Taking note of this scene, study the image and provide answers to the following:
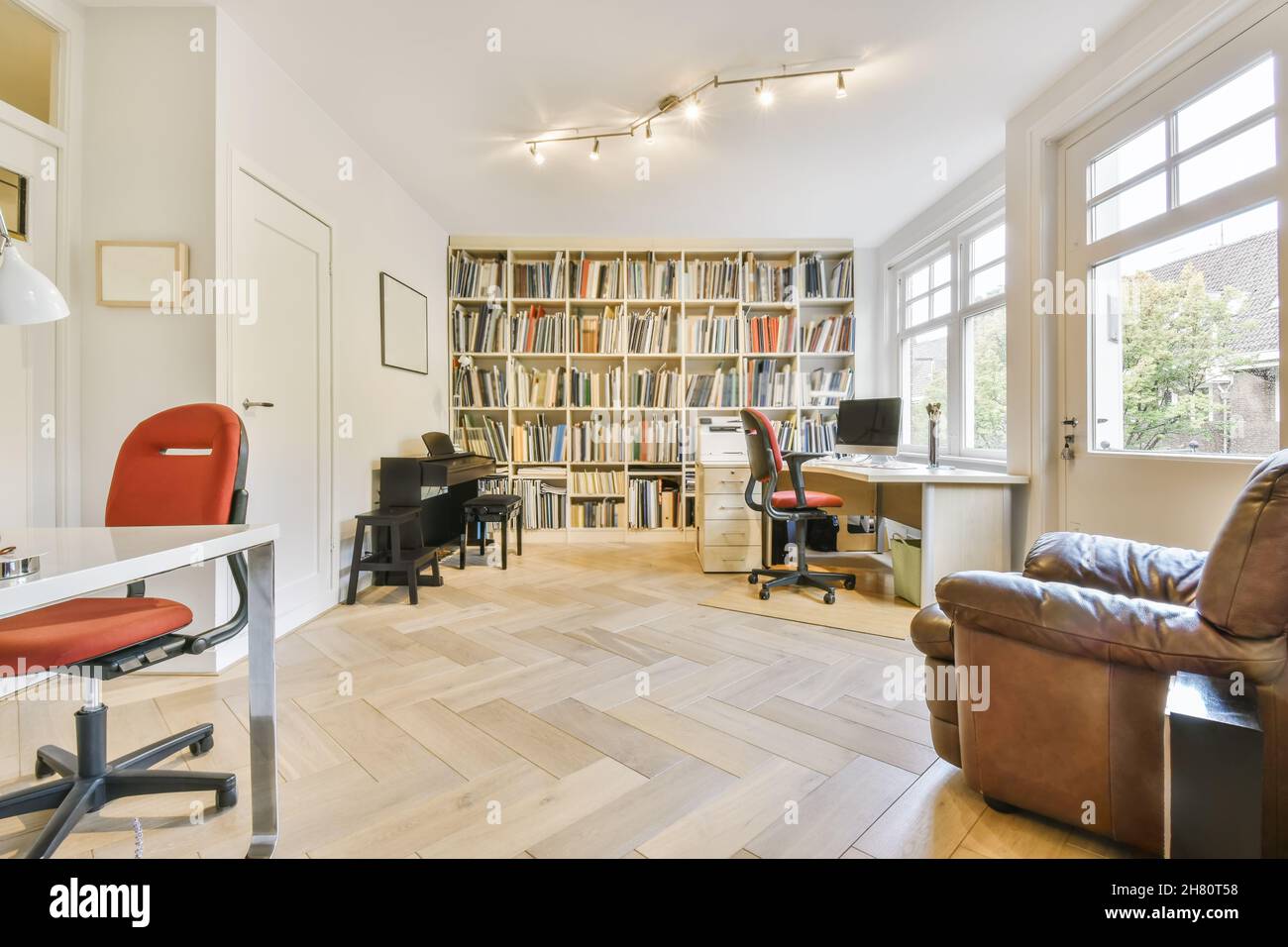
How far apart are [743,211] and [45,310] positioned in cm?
415

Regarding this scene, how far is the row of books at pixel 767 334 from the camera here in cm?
491

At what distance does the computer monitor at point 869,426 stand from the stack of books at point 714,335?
4.13ft

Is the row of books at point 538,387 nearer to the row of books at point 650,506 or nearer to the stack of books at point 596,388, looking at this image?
the stack of books at point 596,388

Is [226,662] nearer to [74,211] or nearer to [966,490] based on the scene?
[74,211]

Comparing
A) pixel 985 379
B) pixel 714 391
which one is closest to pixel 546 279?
pixel 714 391

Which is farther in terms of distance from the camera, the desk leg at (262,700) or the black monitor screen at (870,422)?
the black monitor screen at (870,422)

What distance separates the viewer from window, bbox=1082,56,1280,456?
6.21 ft

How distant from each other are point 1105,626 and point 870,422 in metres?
2.79

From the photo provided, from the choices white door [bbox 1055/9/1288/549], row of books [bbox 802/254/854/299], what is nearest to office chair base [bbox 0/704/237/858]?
white door [bbox 1055/9/1288/549]

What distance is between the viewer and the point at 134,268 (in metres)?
2.22

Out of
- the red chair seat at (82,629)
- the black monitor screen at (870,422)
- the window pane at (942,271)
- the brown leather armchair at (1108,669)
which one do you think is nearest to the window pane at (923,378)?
the window pane at (942,271)

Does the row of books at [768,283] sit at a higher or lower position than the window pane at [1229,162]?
higher

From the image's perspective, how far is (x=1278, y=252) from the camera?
1822mm

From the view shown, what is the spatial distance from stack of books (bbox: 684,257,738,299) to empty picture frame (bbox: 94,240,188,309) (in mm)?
3613
